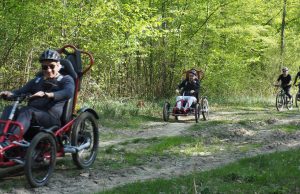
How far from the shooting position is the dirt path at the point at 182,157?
20.2ft

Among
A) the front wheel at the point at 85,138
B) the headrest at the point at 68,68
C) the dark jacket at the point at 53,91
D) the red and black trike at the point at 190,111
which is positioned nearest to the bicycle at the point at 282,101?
the red and black trike at the point at 190,111

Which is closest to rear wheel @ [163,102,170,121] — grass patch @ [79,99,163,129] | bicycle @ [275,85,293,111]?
grass patch @ [79,99,163,129]

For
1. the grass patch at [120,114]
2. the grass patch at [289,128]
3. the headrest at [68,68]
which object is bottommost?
the grass patch at [289,128]

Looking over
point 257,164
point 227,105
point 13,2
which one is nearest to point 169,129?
point 257,164

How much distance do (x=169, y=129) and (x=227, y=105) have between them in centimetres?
803

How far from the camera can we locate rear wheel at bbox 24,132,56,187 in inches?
223

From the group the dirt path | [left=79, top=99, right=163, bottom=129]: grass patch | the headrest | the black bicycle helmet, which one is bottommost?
the dirt path

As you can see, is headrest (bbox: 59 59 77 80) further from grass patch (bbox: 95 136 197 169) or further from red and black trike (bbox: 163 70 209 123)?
red and black trike (bbox: 163 70 209 123)

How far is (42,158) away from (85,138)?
1.28 metres

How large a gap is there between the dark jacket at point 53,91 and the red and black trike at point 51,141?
0.18 m

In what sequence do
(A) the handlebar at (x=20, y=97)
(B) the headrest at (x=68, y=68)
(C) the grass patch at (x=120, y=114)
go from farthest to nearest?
(C) the grass patch at (x=120, y=114) → (B) the headrest at (x=68, y=68) → (A) the handlebar at (x=20, y=97)

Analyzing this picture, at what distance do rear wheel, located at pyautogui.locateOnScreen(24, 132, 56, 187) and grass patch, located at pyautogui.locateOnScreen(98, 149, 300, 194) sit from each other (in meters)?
0.94

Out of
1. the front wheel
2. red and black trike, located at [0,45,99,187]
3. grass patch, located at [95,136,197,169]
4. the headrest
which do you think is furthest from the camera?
grass patch, located at [95,136,197,169]

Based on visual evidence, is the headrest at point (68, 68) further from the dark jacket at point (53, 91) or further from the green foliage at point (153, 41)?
the green foliage at point (153, 41)
